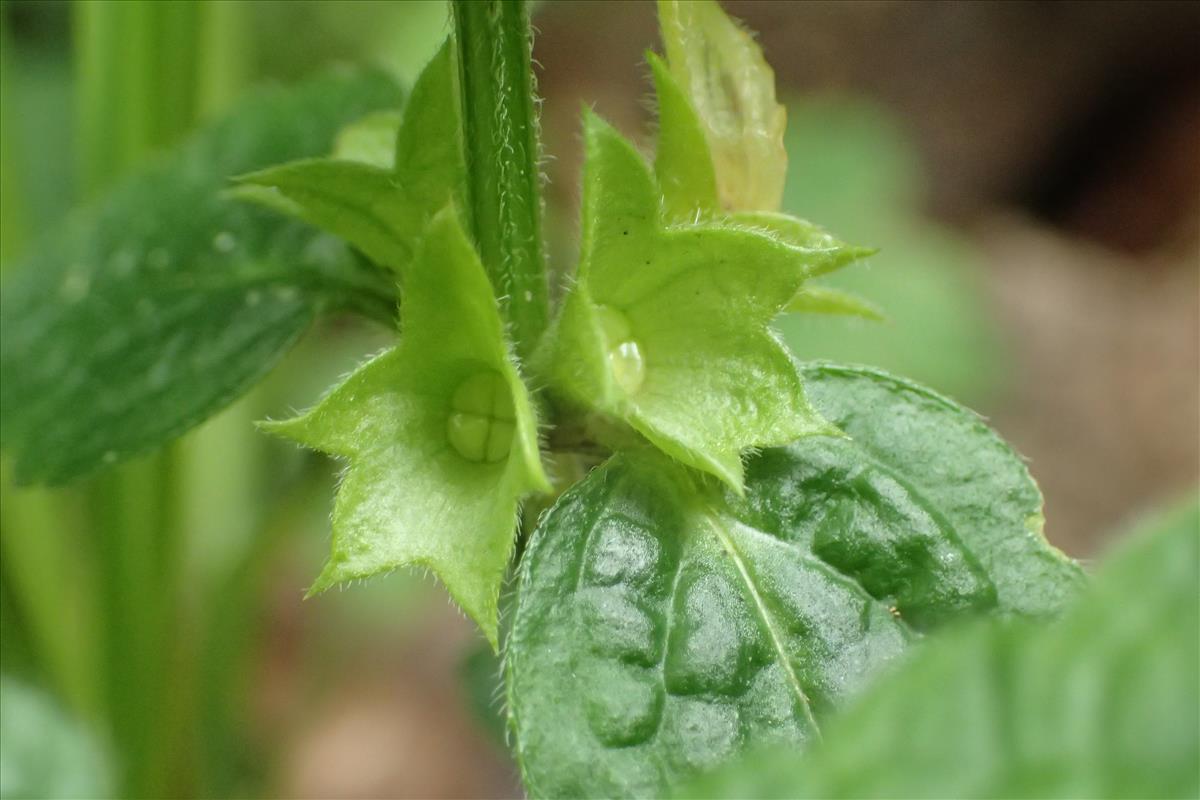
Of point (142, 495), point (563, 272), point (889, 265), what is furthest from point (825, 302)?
point (889, 265)

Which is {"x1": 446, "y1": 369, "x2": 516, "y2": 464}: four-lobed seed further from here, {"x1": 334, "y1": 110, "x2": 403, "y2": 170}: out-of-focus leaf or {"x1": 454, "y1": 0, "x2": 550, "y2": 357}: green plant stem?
{"x1": 334, "y1": 110, "x2": 403, "y2": 170}: out-of-focus leaf

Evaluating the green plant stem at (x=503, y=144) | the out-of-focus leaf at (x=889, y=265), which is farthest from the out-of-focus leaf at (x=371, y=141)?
the out-of-focus leaf at (x=889, y=265)

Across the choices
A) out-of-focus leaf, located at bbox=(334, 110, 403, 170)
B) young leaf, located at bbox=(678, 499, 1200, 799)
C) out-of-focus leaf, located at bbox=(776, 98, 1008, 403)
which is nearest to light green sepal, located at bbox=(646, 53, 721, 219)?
out-of-focus leaf, located at bbox=(334, 110, 403, 170)

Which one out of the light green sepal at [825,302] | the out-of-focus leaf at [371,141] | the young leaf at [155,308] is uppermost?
the out-of-focus leaf at [371,141]

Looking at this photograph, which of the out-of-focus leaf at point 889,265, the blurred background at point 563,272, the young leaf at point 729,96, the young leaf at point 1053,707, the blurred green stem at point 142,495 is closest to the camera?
the young leaf at point 1053,707

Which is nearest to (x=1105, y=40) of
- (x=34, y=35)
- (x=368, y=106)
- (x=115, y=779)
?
(x=34, y=35)

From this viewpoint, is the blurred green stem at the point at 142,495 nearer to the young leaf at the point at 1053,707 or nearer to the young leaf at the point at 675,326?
the young leaf at the point at 675,326

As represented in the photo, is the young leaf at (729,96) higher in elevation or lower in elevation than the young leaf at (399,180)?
higher
